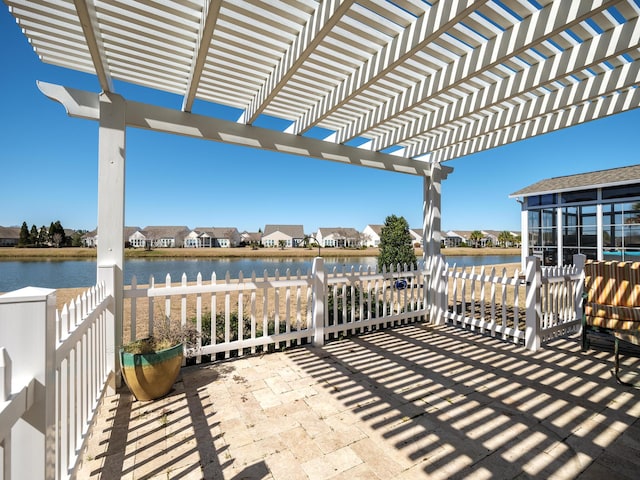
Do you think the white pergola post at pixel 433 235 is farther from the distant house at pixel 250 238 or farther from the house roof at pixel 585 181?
the distant house at pixel 250 238

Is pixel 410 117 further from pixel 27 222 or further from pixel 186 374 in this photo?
pixel 27 222

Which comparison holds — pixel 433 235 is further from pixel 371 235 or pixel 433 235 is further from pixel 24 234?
pixel 371 235

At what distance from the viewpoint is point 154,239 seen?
54000 mm

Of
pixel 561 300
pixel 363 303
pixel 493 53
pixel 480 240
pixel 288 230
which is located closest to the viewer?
pixel 493 53

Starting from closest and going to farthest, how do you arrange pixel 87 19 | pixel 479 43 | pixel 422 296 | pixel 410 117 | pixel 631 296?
pixel 87 19
pixel 479 43
pixel 631 296
pixel 410 117
pixel 422 296

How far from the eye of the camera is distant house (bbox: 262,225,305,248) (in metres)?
59.4

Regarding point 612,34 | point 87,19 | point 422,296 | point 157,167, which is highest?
point 157,167

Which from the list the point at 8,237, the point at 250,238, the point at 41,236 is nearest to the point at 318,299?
the point at 41,236

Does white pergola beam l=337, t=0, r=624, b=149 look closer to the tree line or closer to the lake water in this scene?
the lake water

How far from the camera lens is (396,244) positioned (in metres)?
9.35

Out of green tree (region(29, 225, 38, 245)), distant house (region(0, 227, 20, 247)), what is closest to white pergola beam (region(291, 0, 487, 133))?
green tree (region(29, 225, 38, 245))

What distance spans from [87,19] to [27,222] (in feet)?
129

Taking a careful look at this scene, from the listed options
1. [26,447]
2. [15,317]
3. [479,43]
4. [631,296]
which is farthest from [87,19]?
[631,296]

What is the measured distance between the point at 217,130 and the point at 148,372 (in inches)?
104
